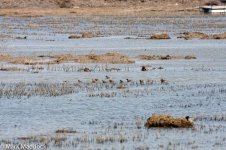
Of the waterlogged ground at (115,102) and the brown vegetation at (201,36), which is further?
the brown vegetation at (201,36)

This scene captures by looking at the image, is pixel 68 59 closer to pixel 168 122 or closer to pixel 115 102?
pixel 115 102

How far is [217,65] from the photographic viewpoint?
4512cm

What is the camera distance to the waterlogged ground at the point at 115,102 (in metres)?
22.3

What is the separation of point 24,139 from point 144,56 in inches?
1121

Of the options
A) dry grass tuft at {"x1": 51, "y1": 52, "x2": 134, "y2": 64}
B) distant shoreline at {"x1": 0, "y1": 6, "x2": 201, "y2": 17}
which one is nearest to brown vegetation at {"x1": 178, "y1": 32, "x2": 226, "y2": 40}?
dry grass tuft at {"x1": 51, "y1": 52, "x2": 134, "y2": 64}

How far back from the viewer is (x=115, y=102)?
30.3 meters

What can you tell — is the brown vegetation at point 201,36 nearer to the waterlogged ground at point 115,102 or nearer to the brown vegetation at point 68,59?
the waterlogged ground at point 115,102

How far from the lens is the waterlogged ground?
73.2 ft

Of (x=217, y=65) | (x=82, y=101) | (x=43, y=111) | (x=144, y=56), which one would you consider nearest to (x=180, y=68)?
(x=217, y=65)

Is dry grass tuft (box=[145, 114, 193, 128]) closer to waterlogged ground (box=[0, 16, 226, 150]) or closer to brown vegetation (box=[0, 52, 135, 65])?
waterlogged ground (box=[0, 16, 226, 150])

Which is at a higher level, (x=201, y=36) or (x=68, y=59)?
(x=68, y=59)

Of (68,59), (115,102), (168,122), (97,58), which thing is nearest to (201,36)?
(97,58)

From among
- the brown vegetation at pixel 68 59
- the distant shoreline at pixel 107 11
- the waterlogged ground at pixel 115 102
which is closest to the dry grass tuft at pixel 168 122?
the waterlogged ground at pixel 115 102

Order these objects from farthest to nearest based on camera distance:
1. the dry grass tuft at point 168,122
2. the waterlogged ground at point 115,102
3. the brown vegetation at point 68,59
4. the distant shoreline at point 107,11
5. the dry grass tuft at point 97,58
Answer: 1. the distant shoreline at point 107,11
2. the dry grass tuft at point 97,58
3. the brown vegetation at point 68,59
4. the dry grass tuft at point 168,122
5. the waterlogged ground at point 115,102
